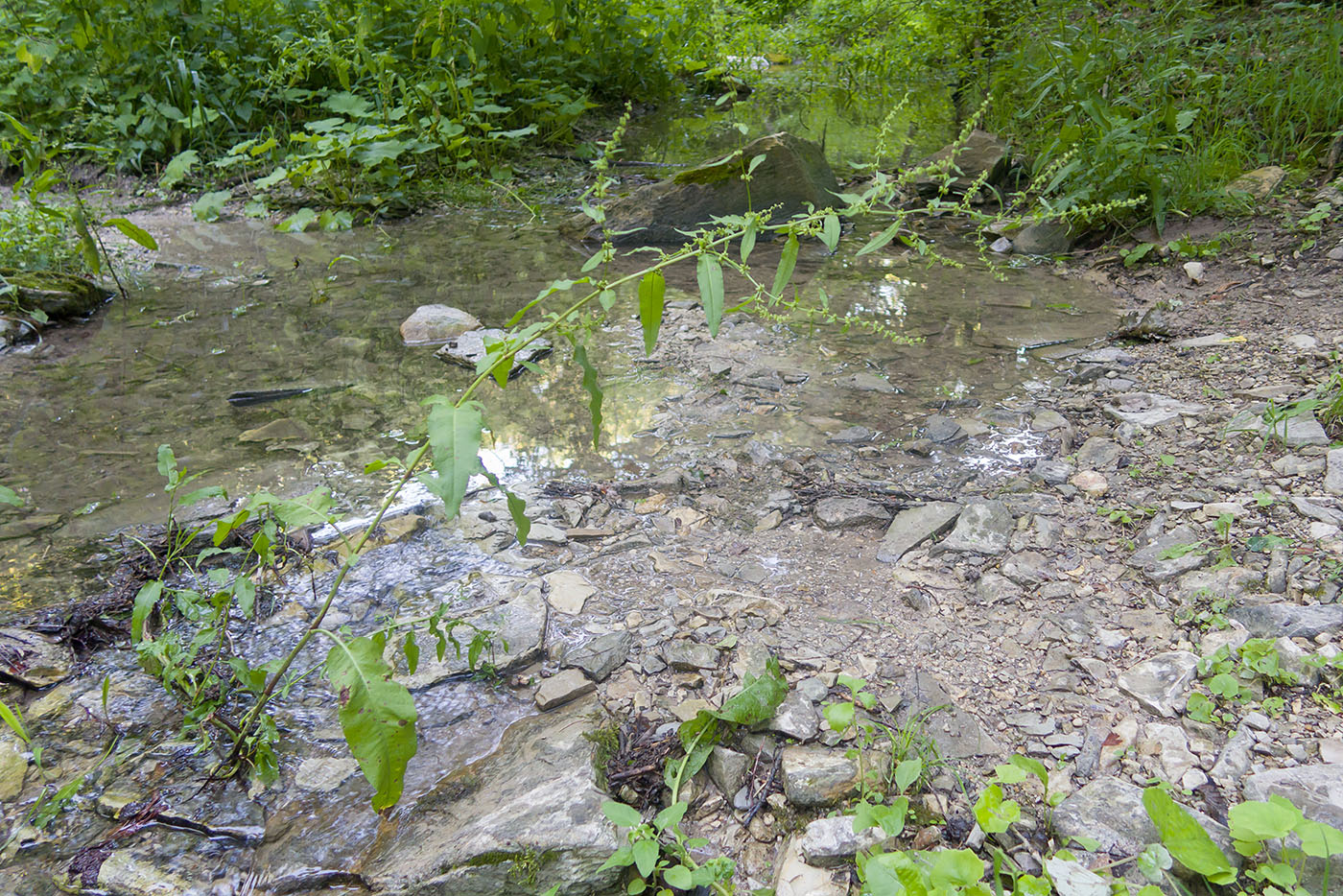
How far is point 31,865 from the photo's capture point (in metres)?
1.50

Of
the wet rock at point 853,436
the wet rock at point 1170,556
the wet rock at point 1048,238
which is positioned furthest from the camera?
the wet rock at point 1048,238

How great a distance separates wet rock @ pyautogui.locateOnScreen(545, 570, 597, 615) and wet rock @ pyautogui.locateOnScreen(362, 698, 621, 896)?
0.42 metres

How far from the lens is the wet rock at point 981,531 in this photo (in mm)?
2193

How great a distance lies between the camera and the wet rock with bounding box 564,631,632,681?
1883mm

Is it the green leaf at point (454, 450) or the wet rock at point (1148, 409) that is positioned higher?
the green leaf at point (454, 450)

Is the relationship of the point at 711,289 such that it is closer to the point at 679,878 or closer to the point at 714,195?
the point at 679,878

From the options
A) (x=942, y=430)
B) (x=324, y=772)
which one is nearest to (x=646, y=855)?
(x=324, y=772)

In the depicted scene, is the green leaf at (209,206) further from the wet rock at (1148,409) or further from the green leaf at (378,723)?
the wet rock at (1148,409)

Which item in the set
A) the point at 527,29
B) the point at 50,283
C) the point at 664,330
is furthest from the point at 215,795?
the point at 527,29

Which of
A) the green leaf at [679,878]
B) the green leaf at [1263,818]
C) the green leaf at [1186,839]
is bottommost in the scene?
the green leaf at [679,878]

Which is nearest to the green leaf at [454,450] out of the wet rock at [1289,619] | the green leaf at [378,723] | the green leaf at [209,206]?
the green leaf at [378,723]

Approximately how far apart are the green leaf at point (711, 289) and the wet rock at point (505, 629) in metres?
0.90

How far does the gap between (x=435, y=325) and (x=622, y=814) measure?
9.21 feet

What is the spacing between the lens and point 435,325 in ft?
12.3
